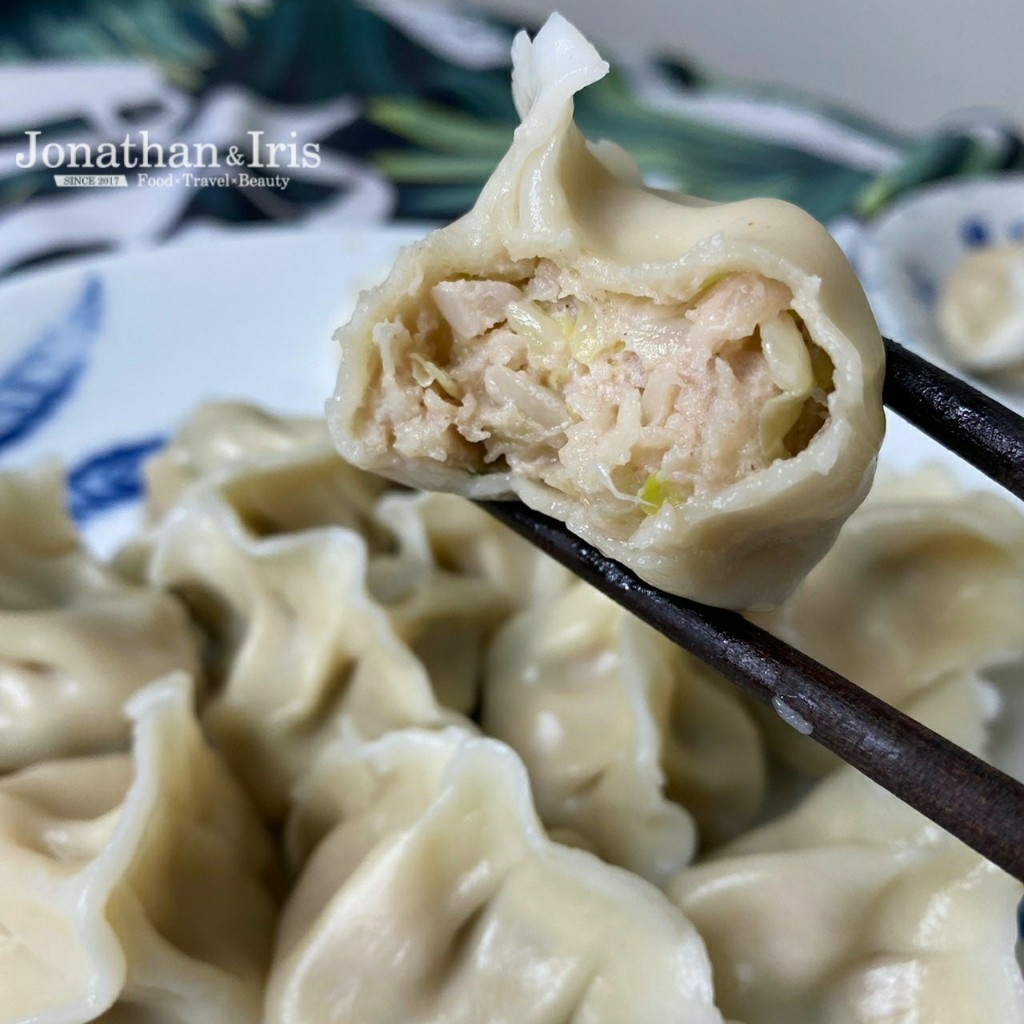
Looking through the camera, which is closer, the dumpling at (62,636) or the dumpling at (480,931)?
the dumpling at (480,931)

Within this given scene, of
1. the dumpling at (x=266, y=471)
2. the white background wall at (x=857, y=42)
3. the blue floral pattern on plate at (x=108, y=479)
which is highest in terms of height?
the white background wall at (x=857, y=42)

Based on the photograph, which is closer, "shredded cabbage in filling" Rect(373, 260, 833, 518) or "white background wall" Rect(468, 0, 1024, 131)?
"shredded cabbage in filling" Rect(373, 260, 833, 518)

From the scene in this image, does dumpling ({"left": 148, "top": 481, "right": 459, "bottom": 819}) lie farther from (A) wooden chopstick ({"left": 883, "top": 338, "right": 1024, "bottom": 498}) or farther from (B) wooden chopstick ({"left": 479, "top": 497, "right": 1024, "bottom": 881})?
(A) wooden chopstick ({"left": 883, "top": 338, "right": 1024, "bottom": 498})

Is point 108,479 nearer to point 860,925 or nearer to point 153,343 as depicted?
point 153,343

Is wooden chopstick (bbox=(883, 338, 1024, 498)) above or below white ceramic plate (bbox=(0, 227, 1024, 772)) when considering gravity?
above

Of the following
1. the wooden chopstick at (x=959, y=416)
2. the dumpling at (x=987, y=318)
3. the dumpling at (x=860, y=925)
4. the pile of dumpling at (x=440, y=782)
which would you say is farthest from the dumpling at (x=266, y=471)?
the dumpling at (x=987, y=318)

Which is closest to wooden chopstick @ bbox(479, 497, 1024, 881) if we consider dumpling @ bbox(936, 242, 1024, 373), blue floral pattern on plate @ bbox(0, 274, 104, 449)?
blue floral pattern on plate @ bbox(0, 274, 104, 449)

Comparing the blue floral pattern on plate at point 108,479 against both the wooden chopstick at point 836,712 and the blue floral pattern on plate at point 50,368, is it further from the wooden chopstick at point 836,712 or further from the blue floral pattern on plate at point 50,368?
the wooden chopstick at point 836,712

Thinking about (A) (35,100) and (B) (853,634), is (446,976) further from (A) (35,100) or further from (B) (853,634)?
(A) (35,100)
